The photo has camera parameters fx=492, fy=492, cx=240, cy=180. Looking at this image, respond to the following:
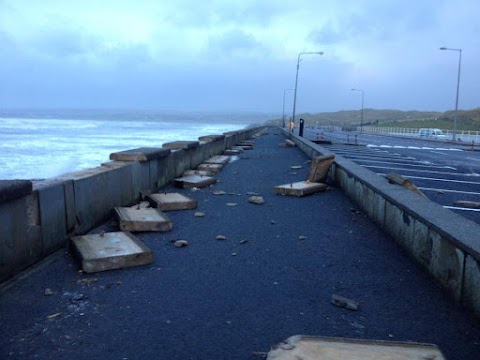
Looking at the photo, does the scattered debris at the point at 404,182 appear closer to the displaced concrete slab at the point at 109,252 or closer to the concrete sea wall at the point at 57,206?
the concrete sea wall at the point at 57,206

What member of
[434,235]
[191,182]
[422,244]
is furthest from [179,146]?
[434,235]

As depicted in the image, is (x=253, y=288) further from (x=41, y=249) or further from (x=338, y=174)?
(x=338, y=174)

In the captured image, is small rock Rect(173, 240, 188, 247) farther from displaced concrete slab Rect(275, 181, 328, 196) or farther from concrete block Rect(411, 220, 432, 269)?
displaced concrete slab Rect(275, 181, 328, 196)

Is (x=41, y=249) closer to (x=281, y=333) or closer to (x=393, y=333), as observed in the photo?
(x=281, y=333)

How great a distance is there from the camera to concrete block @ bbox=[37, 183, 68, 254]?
5.32 meters

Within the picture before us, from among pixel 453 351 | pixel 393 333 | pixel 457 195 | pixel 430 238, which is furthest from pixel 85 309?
pixel 457 195

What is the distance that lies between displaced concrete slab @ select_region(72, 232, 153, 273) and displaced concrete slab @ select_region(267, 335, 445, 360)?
2.44m

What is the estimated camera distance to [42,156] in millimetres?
31594

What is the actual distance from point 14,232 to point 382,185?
5473 mm

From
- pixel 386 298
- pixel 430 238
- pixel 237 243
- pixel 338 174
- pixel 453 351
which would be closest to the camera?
pixel 453 351

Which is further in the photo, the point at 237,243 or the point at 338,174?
the point at 338,174

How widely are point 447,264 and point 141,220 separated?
389 cm

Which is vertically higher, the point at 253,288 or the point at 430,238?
the point at 430,238

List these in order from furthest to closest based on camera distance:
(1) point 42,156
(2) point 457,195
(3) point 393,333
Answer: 1. (1) point 42,156
2. (2) point 457,195
3. (3) point 393,333
